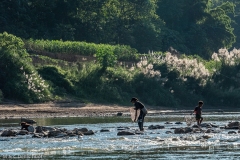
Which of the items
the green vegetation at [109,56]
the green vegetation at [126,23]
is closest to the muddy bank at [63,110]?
the green vegetation at [109,56]

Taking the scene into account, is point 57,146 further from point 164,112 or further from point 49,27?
point 49,27

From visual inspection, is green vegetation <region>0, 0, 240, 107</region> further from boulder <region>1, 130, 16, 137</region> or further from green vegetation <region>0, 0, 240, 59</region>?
boulder <region>1, 130, 16, 137</region>

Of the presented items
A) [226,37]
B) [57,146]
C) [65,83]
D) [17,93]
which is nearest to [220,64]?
[65,83]

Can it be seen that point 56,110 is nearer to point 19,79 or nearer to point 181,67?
point 19,79

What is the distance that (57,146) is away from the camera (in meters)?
27.8

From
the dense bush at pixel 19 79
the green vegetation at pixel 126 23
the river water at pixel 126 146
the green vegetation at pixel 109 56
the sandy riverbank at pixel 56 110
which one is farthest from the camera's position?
the green vegetation at pixel 126 23

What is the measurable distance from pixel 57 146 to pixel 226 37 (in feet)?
228

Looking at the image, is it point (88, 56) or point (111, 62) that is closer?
point (111, 62)

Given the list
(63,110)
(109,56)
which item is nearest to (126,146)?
(63,110)

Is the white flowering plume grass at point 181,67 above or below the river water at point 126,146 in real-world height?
above

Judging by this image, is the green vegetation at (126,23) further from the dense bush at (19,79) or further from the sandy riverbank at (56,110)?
the sandy riverbank at (56,110)

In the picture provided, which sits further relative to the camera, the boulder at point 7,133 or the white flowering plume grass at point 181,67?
the white flowering plume grass at point 181,67

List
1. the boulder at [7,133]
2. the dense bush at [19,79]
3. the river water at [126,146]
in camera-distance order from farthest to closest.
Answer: the dense bush at [19,79] → the boulder at [7,133] → the river water at [126,146]

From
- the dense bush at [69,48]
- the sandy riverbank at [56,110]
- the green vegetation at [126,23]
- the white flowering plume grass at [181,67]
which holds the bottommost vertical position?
the sandy riverbank at [56,110]
